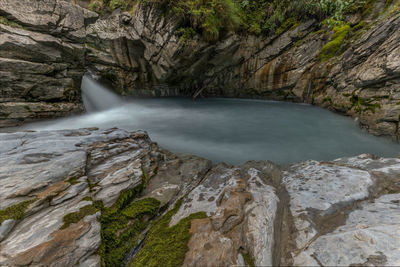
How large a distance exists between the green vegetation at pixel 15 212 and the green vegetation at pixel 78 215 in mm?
424

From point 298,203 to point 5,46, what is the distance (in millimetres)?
9534

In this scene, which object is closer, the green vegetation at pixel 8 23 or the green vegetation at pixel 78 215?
the green vegetation at pixel 78 215

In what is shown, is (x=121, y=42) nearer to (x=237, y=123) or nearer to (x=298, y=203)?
(x=237, y=123)

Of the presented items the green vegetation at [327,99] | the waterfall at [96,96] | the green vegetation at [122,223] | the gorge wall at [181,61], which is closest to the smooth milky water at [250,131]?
the waterfall at [96,96]

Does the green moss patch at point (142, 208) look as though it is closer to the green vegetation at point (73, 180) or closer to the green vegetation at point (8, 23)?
the green vegetation at point (73, 180)

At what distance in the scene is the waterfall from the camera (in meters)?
8.50

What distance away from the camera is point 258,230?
158cm

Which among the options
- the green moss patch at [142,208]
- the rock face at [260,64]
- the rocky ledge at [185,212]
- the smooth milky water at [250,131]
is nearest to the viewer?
the rocky ledge at [185,212]

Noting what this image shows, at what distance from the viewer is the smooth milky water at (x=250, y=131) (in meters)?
4.27

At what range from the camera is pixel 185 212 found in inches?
76.9

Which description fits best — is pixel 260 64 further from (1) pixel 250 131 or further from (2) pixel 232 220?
(2) pixel 232 220

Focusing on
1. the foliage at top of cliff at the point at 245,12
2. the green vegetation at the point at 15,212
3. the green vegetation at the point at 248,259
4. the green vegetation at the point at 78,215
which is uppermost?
the foliage at top of cliff at the point at 245,12

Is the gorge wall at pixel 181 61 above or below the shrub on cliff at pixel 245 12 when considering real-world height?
below

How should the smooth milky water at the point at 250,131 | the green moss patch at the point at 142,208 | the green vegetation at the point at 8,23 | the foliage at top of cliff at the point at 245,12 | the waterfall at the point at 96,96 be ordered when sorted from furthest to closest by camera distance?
the waterfall at the point at 96,96, the foliage at top of cliff at the point at 245,12, the green vegetation at the point at 8,23, the smooth milky water at the point at 250,131, the green moss patch at the point at 142,208
